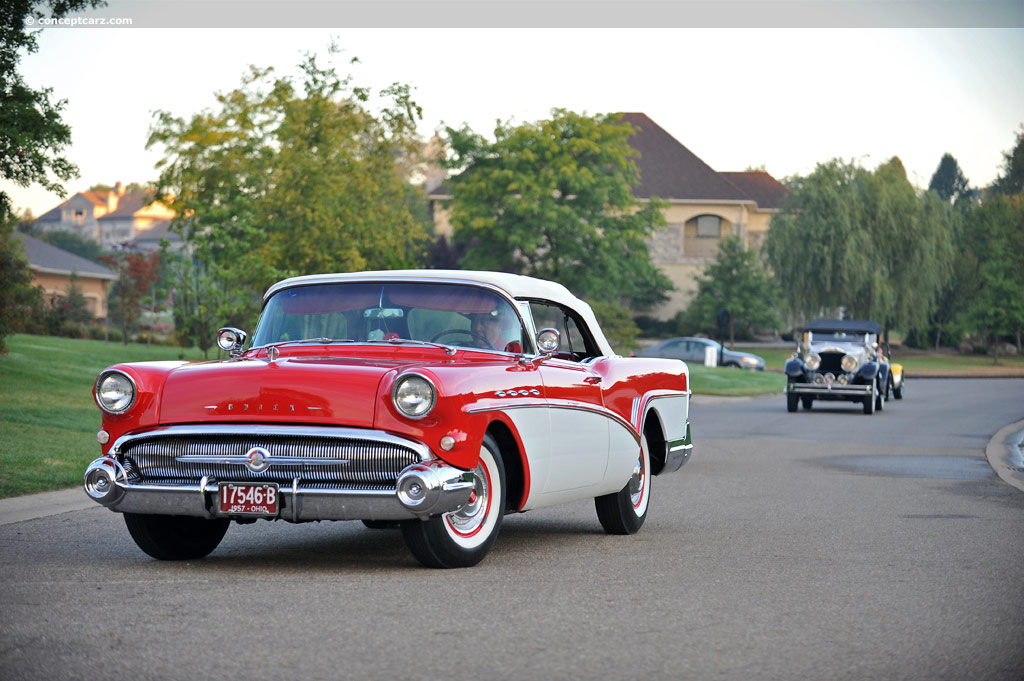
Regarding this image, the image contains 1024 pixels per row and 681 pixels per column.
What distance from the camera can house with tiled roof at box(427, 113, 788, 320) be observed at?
251 feet

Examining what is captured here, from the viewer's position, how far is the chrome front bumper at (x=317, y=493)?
6.70 m

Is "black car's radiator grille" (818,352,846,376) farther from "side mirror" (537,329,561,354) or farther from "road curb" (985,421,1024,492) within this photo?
"side mirror" (537,329,561,354)

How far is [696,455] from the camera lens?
17219 millimetres

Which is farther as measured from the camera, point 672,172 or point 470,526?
point 672,172

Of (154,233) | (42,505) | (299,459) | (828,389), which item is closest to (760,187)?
(828,389)

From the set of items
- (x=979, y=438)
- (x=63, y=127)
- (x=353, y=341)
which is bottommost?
(x=979, y=438)

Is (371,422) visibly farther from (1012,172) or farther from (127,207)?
(127,207)

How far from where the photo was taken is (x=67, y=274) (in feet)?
207

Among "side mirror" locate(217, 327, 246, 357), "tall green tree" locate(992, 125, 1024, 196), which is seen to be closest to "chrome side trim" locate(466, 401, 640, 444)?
"side mirror" locate(217, 327, 246, 357)

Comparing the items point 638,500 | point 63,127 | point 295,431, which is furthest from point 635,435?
point 63,127

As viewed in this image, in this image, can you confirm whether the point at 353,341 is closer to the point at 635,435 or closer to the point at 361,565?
the point at 361,565

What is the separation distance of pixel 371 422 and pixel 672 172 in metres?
72.3

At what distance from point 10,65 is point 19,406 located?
664cm

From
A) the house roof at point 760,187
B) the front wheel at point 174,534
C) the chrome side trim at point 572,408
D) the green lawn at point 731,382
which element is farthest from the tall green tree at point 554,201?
the house roof at point 760,187
